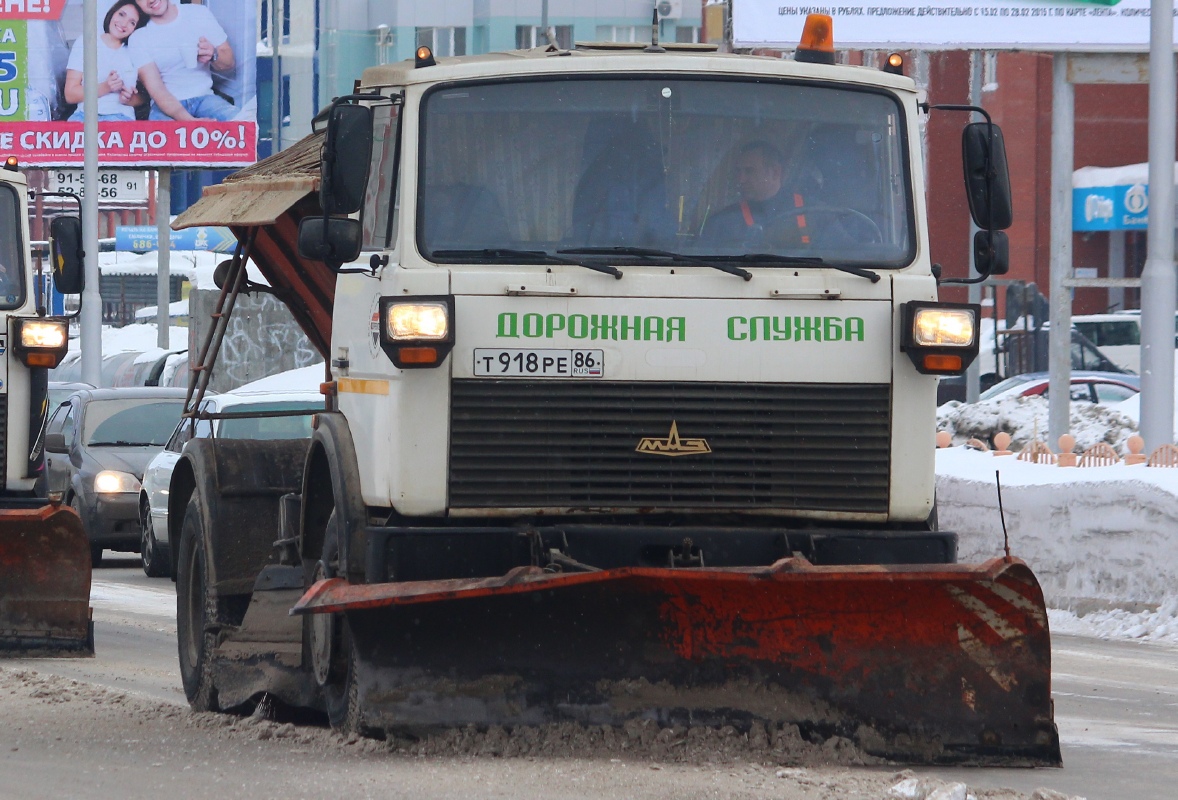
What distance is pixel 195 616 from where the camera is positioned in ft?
31.0

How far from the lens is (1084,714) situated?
8.87 meters

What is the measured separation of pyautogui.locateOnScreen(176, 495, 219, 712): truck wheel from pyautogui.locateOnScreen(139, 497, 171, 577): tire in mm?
6895

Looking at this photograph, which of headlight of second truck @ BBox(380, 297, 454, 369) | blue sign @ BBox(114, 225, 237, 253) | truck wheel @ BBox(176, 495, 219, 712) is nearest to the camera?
headlight of second truck @ BBox(380, 297, 454, 369)

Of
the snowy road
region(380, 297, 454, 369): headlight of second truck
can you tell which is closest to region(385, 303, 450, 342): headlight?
region(380, 297, 454, 369): headlight of second truck

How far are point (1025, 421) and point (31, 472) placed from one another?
15.7m

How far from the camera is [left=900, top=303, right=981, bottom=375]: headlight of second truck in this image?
6859 mm

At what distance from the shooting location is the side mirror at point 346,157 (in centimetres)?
709

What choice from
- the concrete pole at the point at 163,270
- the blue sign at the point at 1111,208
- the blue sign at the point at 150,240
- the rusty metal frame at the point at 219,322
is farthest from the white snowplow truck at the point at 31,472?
the blue sign at the point at 150,240

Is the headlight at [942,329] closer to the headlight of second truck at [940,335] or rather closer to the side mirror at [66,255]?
the headlight of second truck at [940,335]

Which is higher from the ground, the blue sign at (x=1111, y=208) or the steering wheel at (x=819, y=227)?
the blue sign at (x=1111, y=208)

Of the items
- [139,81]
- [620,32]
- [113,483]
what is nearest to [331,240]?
[113,483]

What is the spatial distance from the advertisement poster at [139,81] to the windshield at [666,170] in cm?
3736

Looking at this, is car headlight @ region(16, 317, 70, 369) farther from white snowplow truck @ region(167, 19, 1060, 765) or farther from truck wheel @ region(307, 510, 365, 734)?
white snowplow truck @ region(167, 19, 1060, 765)

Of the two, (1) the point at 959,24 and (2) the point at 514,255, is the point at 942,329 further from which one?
(1) the point at 959,24
